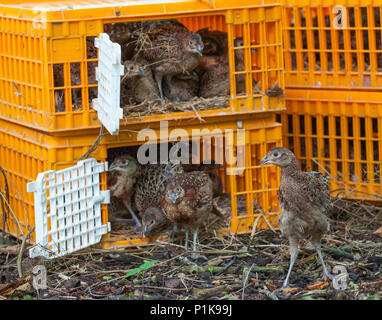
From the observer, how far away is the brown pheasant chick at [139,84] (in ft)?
24.7

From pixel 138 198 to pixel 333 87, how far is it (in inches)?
83.5

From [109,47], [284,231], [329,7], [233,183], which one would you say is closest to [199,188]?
[233,183]

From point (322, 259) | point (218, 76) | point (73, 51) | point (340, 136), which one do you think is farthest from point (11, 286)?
point (340, 136)

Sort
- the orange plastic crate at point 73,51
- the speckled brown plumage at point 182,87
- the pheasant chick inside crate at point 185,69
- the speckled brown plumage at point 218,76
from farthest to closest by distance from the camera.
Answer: the speckled brown plumage at point 182,87, the speckled brown plumage at point 218,76, the pheasant chick inside crate at point 185,69, the orange plastic crate at point 73,51

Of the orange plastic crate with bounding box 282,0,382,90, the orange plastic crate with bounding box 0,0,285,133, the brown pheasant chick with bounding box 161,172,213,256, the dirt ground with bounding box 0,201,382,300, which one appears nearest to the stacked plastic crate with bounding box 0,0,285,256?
the orange plastic crate with bounding box 0,0,285,133

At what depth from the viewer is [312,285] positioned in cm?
624

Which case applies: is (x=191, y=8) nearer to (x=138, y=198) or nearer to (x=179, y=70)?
(x=179, y=70)

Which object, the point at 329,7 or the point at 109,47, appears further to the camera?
the point at 329,7

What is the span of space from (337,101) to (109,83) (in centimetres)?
249

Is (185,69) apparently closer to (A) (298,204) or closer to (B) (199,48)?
(B) (199,48)

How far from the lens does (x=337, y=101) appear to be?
26.0ft

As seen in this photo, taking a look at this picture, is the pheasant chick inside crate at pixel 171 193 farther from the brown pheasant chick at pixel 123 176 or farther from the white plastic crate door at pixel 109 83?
the white plastic crate door at pixel 109 83

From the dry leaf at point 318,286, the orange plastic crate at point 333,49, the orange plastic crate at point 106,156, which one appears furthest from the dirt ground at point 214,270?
the orange plastic crate at point 333,49

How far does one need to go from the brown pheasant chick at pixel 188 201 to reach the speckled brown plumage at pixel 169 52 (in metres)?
0.95
